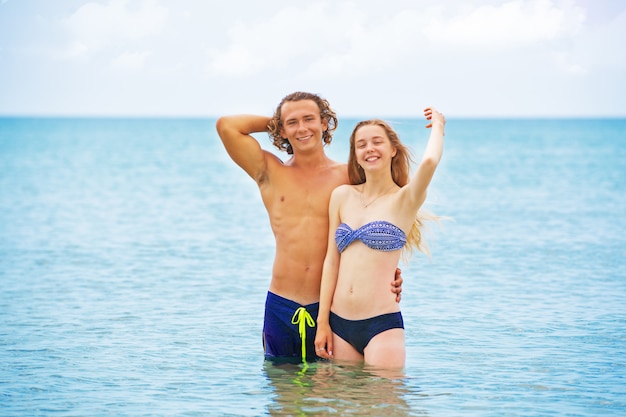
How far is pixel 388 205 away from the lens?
593cm

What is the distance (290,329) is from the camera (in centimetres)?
628

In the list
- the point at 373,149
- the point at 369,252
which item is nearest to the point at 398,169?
the point at 373,149

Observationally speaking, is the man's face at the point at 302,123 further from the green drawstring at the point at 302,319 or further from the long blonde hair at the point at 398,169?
the green drawstring at the point at 302,319

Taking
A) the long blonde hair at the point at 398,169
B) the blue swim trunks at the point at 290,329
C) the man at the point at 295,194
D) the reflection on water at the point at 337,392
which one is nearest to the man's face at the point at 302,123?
the man at the point at 295,194

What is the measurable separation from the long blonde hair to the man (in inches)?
5.5

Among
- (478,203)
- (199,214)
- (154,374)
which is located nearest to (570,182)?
(478,203)

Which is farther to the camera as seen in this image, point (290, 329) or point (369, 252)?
point (290, 329)

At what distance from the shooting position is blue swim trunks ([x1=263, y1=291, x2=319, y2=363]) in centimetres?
621

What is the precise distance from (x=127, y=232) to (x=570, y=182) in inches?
646

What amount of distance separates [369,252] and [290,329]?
801 millimetres

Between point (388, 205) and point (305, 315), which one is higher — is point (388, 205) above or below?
above

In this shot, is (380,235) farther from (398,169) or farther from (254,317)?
(254,317)

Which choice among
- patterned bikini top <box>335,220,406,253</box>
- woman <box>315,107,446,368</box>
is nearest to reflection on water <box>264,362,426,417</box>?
woman <box>315,107,446,368</box>

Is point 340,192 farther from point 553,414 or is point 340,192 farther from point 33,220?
point 33,220
